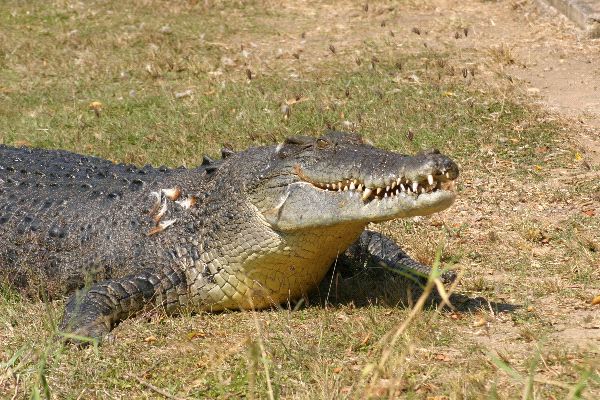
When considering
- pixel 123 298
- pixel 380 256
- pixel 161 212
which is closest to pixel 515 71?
pixel 380 256

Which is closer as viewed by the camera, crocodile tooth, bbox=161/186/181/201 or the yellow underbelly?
the yellow underbelly

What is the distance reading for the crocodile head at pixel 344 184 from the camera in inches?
193

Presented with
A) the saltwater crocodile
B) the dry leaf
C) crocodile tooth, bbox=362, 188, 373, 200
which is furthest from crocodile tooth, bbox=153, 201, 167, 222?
crocodile tooth, bbox=362, 188, 373, 200

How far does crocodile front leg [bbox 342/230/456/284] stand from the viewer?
251 inches

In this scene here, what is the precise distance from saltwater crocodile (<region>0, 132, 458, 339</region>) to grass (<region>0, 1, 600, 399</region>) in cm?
18

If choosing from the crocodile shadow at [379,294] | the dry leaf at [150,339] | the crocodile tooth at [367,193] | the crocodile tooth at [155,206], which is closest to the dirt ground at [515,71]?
the crocodile shadow at [379,294]

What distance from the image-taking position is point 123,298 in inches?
222

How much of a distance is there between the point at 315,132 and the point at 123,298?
149 inches

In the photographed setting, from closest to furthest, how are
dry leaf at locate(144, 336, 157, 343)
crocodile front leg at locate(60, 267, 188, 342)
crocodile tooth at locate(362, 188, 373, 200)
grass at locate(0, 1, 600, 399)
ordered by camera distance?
grass at locate(0, 1, 600, 399), crocodile tooth at locate(362, 188, 373, 200), dry leaf at locate(144, 336, 157, 343), crocodile front leg at locate(60, 267, 188, 342)

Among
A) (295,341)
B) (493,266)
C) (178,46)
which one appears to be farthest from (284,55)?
(295,341)

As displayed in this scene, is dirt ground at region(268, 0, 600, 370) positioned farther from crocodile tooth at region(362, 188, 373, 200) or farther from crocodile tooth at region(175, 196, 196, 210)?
crocodile tooth at region(175, 196, 196, 210)

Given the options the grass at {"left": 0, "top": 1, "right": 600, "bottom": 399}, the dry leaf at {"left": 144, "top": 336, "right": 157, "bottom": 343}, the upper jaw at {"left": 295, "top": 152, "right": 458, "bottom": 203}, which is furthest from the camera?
the dry leaf at {"left": 144, "top": 336, "right": 157, "bottom": 343}

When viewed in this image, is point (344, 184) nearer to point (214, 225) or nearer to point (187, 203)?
point (214, 225)

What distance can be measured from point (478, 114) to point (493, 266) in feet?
9.97
